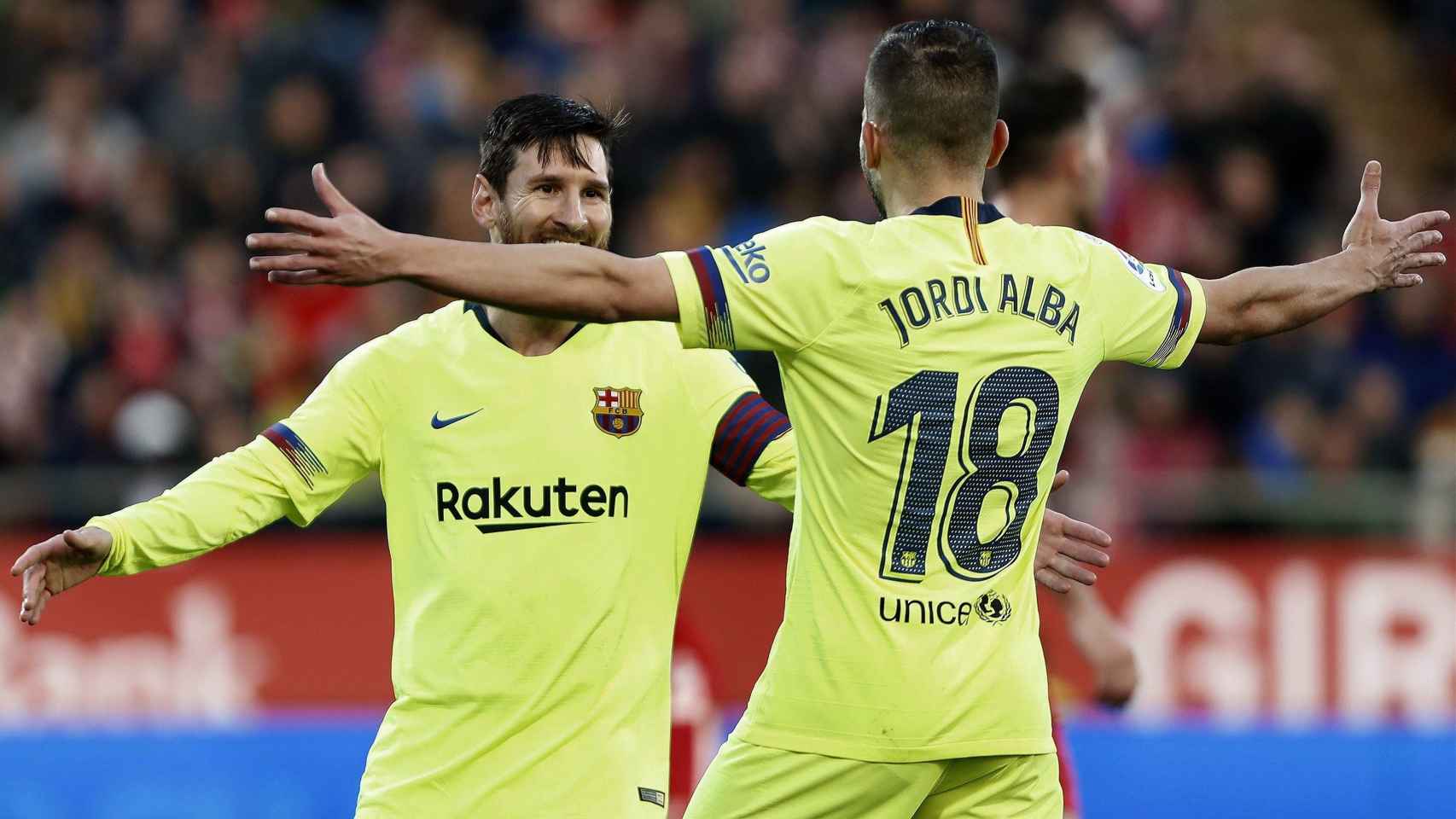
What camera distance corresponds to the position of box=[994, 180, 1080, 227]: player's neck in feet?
18.3

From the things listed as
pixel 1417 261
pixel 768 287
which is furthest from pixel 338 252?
pixel 1417 261

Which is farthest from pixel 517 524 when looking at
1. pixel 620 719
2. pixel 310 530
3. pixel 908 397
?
pixel 310 530

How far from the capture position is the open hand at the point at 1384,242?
4469 mm

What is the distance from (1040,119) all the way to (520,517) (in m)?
2.00

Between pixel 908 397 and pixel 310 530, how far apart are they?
7.98 m

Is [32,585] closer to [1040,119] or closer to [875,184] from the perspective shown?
[875,184]

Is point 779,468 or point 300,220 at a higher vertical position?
point 300,220

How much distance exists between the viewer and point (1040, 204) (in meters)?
5.61

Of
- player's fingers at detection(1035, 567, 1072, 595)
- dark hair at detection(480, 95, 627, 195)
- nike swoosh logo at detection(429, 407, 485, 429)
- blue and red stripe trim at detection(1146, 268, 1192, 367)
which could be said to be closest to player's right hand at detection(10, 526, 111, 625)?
nike swoosh logo at detection(429, 407, 485, 429)

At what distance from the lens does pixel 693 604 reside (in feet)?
36.1

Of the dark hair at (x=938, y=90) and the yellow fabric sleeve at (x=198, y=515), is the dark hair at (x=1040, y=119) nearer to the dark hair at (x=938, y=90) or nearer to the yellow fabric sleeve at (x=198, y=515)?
the dark hair at (x=938, y=90)

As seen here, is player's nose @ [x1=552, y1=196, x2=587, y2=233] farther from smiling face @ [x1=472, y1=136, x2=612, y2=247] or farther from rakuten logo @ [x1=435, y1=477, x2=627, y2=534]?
rakuten logo @ [x1=435, y1=477, x2=627, y2=534]

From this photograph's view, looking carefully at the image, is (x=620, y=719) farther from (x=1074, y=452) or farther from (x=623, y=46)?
(x=623, y=46)

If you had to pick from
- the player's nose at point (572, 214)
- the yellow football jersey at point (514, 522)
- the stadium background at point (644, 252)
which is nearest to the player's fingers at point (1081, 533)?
the yellow football jersey at point (514, 522)
